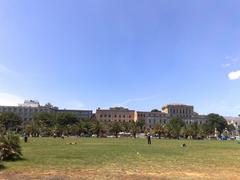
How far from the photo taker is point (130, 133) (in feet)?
600

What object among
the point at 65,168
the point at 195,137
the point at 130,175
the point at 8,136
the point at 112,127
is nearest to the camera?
the point at 130,175

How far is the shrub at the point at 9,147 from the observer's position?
2771 cm

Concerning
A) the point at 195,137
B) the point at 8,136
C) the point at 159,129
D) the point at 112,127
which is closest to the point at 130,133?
the point at 112,127

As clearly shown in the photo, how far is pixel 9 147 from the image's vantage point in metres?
28.4

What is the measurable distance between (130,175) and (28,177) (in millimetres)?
5126

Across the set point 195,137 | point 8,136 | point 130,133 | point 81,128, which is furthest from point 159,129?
point 8,136

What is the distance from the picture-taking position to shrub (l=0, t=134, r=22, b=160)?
90.9ft

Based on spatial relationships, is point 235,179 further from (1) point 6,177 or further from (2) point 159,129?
(2) point 159,129

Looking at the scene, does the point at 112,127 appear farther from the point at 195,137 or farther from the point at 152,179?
the point at 152,179

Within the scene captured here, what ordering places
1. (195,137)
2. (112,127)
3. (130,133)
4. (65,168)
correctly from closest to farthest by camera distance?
(65,168) → (195,137) → (112,127) → (130,133)

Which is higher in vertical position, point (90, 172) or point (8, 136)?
point (8, 136)

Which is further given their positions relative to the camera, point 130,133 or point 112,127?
point 130,133

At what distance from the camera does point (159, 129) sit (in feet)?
518

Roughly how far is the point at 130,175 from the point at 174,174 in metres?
2.45
